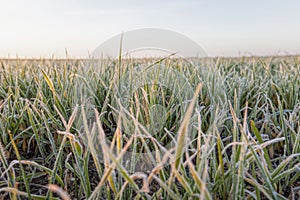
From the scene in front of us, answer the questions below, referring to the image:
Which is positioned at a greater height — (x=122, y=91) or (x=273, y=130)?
(x=122, y=91)

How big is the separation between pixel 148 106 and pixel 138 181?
0.23 m

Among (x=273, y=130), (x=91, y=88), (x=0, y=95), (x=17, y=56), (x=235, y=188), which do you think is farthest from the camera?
(x=17, y=56)

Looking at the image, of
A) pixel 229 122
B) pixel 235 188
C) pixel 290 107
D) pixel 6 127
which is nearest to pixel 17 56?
pixel 6 127

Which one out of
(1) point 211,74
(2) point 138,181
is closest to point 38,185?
(2) point 138,181

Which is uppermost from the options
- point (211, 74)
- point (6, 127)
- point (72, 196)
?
point (211, 74)

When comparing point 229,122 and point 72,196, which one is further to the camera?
point 229,122

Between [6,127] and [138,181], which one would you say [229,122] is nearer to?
[138,181]

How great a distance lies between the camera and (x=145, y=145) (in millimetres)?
560

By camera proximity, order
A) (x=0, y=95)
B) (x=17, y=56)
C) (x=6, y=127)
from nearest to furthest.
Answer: (x=6, y=127) → (x=0, y=95) → (x=17, y=56)

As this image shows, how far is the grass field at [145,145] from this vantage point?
0.49m

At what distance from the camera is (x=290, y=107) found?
3.68 feet

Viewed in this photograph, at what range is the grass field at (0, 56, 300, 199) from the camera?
19.5 inches

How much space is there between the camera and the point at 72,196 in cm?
65

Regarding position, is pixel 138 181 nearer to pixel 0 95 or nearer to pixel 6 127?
pixel 6 127
